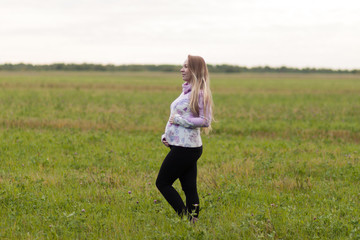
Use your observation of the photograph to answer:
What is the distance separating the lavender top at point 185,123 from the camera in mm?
A: 4641

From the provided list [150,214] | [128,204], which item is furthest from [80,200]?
[150,214]

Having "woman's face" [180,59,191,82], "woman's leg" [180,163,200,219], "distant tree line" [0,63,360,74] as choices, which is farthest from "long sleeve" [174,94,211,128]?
"distant tree line" [0,63,360,74]

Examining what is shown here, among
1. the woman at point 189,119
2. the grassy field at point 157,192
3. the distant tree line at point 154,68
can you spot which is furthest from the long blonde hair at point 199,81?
the distant tree line at point 154,68

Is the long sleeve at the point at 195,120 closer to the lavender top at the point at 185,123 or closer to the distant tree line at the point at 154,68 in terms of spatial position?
the lavender top at the point at 185,123

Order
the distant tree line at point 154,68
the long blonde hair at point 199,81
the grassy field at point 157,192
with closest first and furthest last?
1. the long blonde hair at point 199,81
2. the grassy field at point 157,192
3. the distant tree line at point 154,68

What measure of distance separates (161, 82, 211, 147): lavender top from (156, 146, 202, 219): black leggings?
90mm

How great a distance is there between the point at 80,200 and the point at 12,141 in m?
5.83

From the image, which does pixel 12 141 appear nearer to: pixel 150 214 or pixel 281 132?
pixel 150 214

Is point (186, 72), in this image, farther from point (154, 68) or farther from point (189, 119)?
point (154, 68)

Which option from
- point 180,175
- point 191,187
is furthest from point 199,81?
point 191,187

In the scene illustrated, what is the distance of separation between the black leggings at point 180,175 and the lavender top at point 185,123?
9cm

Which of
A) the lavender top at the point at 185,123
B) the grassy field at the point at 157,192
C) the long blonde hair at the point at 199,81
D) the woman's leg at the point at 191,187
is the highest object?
the long blonde hair at the point at 199,81

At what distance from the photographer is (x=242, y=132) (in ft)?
48.7

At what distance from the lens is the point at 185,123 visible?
4641 millimetres
